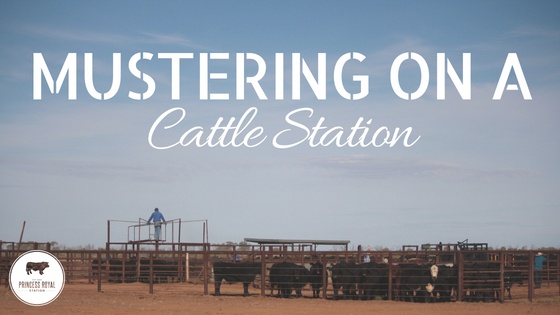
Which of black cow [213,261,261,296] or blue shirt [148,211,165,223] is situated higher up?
blue shirt [148,211,165,223]

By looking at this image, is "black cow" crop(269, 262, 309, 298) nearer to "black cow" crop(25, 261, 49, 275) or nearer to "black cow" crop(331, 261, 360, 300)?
"black cow" crop(331, 261, 360, 300)

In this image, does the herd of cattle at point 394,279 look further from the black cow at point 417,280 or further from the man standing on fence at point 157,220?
the man standing on fence at point 157,220

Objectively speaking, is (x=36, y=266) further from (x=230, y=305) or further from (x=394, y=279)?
(x=394, y=279)

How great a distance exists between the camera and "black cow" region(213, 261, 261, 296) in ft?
76.2

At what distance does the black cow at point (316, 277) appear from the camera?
22.6 metres

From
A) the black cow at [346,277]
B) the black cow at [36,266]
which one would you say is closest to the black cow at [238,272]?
the black cow at [346,277]

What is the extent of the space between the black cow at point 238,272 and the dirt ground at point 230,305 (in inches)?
17.5

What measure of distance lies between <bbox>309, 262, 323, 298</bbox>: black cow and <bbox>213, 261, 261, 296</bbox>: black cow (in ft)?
5.14

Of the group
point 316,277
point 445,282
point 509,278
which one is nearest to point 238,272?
point 316,277

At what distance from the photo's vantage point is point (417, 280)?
71.3 feet

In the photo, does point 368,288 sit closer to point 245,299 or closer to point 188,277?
point 245,299

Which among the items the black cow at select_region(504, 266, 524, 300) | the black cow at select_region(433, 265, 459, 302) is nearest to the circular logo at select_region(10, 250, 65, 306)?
the black cow at select_region(433, 265, 459, 302)

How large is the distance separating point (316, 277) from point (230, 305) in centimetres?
333

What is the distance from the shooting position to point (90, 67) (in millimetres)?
22891
